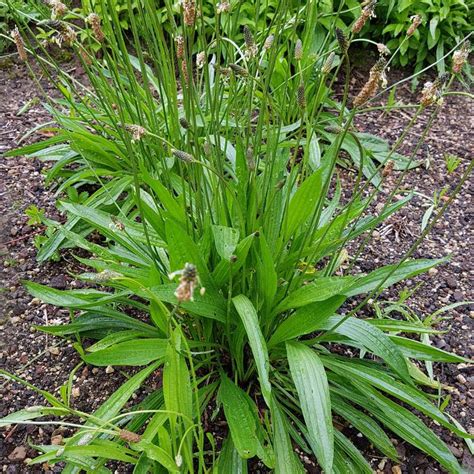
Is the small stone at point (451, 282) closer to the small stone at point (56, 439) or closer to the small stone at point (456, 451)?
the small stone at point (456, 451)

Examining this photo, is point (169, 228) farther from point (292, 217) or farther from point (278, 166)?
point (278, 166)

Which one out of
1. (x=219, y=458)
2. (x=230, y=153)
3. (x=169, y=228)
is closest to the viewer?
(x=169, y=228)

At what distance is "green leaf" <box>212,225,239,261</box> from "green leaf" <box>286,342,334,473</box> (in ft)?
1.09

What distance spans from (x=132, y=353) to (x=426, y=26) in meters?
3.07

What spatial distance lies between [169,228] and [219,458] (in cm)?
68

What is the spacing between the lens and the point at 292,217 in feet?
5.87

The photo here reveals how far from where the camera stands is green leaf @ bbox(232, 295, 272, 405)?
1324 mm

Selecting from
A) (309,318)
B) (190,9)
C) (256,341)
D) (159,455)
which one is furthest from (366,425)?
(190,9)

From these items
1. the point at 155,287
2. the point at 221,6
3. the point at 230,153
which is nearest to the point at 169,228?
the point at 155,287

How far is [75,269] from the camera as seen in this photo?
2.36 metres

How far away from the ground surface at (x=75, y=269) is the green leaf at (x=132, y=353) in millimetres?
413

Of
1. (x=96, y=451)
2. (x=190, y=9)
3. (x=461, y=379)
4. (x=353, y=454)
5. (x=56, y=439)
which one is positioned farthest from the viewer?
(x=461, y=379)

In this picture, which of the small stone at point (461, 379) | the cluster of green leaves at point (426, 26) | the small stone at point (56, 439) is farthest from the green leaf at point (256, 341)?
the cluster of green leaves at point (426, 26)

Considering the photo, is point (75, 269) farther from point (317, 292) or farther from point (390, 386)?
point (390, 386)
